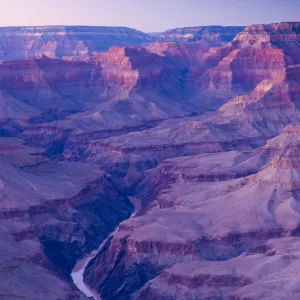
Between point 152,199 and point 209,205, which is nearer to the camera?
point 209,205

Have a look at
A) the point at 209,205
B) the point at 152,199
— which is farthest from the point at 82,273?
the point at 152,199

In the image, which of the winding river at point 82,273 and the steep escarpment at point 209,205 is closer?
the steep escarpment at point 209,205

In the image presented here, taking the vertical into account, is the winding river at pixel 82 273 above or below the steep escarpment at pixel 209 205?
below

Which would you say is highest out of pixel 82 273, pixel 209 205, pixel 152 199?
pixel 209 205

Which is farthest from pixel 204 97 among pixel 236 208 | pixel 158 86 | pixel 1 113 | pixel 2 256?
pixel 2 256

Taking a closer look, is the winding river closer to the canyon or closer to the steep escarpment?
the canyon

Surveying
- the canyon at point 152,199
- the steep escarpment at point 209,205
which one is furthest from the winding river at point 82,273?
the steep escarpment at point 209,205

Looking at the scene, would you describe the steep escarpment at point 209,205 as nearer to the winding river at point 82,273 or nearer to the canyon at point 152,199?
the canyon at point 152,199

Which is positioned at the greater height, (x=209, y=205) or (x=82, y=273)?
(x=209, y=205)

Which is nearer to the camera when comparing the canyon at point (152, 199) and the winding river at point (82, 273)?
the canyon at point (152, 199)

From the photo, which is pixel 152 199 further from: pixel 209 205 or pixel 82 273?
pixel 82 273
